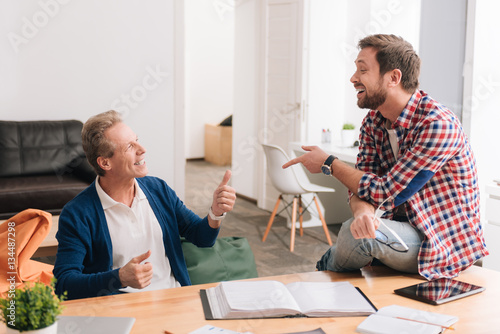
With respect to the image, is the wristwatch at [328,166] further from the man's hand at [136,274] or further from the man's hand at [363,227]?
the man's hand at [136,274]

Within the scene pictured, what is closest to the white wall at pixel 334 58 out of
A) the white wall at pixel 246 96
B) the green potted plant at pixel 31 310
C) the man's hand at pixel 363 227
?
the white wall at pixel 246 96

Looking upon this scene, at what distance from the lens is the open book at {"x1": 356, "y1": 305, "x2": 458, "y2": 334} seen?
1.45 metres

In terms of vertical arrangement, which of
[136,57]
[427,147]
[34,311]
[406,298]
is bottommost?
[406,298]

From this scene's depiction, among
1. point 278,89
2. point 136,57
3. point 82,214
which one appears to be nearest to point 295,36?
point 278,89

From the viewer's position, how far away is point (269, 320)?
1539 mm

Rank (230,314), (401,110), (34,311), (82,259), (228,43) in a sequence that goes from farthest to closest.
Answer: (228,43) < (401,110) < (82,259) < (230,314) < (34,311)

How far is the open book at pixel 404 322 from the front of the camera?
1.45m

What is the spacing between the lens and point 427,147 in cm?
186

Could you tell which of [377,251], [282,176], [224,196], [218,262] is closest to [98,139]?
[224,196]

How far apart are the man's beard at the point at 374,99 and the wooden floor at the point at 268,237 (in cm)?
183

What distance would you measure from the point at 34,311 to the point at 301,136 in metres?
4.27

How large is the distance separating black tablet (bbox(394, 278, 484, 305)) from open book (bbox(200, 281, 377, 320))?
0.50 feet

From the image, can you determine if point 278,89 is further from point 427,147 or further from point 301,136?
point 427,147

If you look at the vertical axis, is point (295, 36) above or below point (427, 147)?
above
